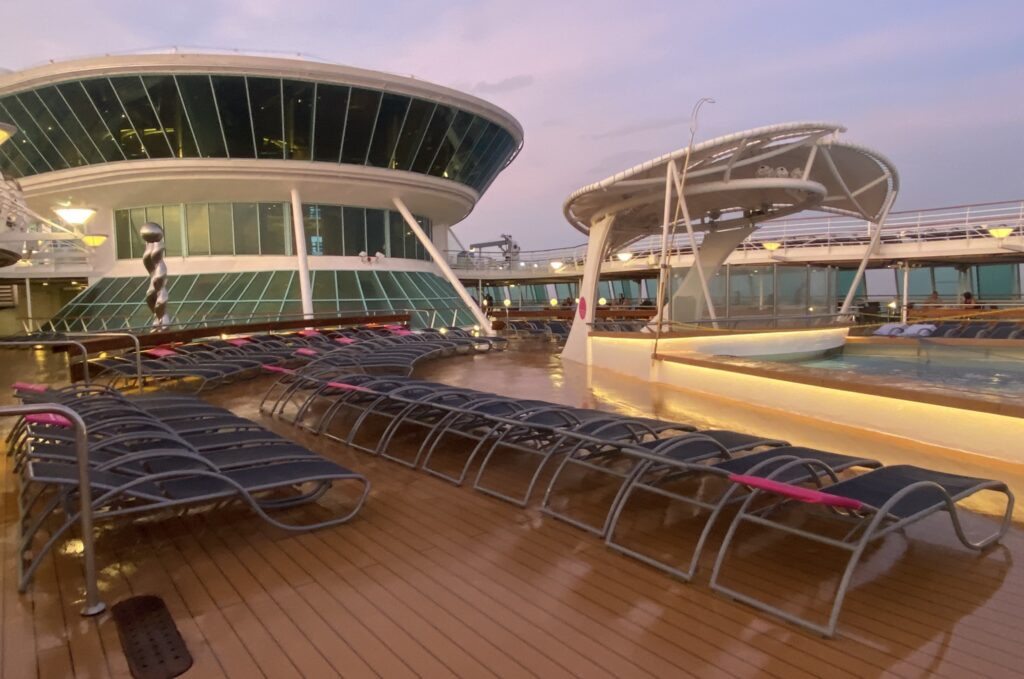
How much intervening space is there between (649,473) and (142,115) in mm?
22190

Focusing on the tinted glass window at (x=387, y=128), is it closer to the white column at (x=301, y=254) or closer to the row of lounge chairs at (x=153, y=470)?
the white column at (x=301, y=254)

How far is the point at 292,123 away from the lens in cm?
2109

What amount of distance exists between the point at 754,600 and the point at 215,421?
161 inches

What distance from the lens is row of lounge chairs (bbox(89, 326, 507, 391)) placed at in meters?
A: 8.95

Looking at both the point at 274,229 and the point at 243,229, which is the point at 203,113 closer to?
the point at 243,229

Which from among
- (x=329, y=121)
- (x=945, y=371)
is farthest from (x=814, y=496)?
(x=329, y=121)

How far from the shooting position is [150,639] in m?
2.63

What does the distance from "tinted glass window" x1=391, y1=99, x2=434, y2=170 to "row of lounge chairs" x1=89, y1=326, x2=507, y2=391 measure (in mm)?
10959

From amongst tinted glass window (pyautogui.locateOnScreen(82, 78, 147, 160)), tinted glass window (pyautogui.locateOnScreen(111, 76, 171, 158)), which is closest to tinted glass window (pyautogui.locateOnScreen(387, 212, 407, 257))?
tinted glass window (pyautogui.locateOnScreen(111, 76, 171, 158))

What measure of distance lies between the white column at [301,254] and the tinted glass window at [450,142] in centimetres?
531

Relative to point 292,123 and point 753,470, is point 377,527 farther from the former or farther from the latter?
point 292,123

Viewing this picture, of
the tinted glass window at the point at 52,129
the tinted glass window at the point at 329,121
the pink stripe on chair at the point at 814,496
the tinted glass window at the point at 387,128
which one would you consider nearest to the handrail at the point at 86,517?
the pink stripe on chair at the point at 814,496

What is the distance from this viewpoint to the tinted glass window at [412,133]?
73.7ft

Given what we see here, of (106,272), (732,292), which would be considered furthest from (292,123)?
(732,292)
